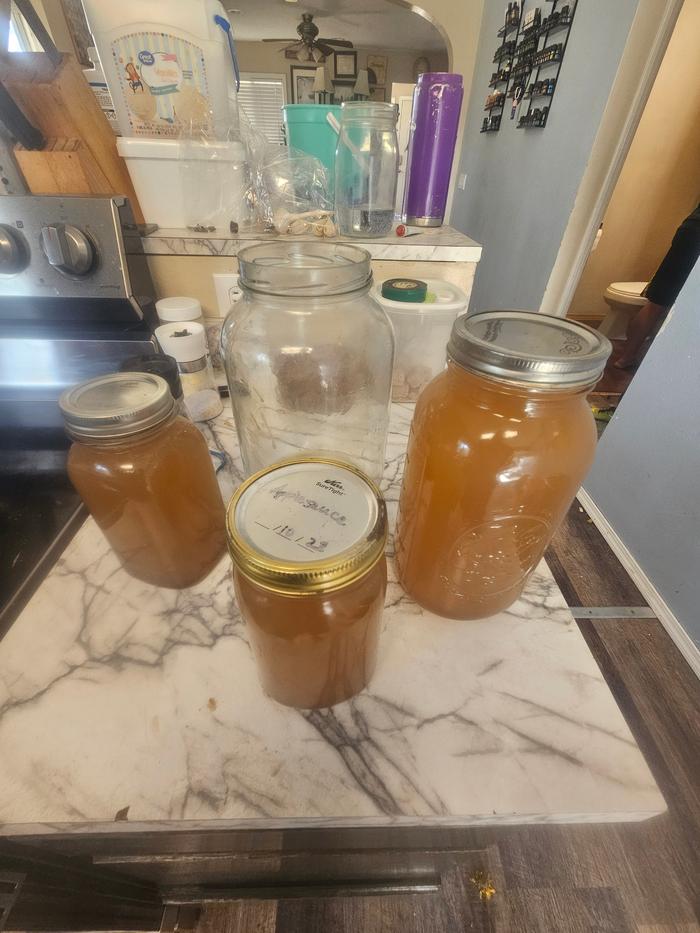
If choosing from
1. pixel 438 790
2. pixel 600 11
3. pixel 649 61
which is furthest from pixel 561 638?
pixel 600 11

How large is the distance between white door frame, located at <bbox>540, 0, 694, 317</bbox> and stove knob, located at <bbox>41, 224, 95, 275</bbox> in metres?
1.39

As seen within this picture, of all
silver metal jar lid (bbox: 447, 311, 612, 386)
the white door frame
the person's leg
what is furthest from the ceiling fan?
silver metal jar lid (bbox: 447, 311, 612, 386)

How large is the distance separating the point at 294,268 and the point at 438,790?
48 centimetres

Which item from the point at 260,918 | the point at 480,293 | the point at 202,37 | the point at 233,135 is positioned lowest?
the point at 260,918

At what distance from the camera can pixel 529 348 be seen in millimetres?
282

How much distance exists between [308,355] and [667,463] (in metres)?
1.05

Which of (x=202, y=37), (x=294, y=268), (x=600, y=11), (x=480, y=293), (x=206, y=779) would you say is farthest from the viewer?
(x=480, y=293)

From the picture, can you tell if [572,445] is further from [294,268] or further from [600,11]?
[600,11]

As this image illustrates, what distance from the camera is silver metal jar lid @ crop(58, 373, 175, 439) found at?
29 cm

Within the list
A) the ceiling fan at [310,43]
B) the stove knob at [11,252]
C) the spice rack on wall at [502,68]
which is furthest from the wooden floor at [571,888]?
the ceiling fan at [310,43]

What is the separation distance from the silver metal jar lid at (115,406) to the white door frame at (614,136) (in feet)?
4.80

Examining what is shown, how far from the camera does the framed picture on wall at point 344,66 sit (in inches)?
131

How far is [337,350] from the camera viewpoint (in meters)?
0.51

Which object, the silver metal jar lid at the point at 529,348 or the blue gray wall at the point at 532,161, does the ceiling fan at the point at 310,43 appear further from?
the silver metal jar lid at the point at 529,348
